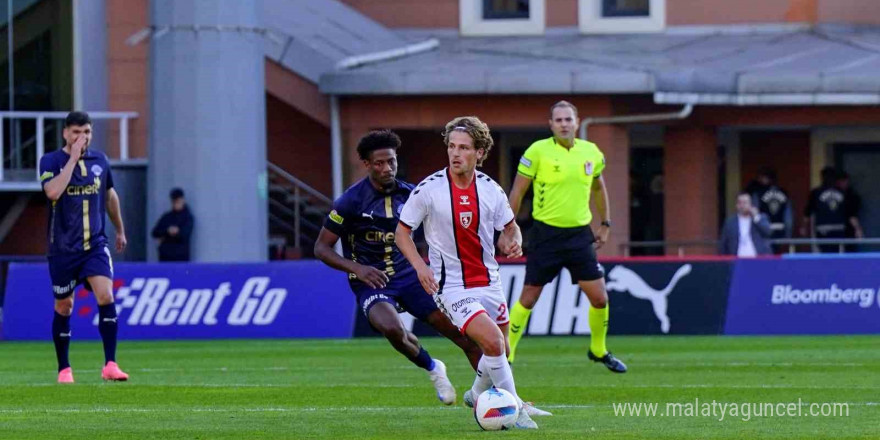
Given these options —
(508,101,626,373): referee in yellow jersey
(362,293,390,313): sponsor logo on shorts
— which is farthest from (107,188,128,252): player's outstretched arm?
(362,293,390,313): sponsor logo on shorts

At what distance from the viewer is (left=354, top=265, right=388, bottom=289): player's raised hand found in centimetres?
1147

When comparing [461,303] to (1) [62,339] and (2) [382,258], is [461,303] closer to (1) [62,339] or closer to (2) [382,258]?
(2) [382,258]

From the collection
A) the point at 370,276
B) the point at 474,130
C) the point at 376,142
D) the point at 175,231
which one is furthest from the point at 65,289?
the point at 175,231

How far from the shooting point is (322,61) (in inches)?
1086

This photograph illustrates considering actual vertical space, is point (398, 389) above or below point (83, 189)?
below

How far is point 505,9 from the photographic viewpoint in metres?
30.4

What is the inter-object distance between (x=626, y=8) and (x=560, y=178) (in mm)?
15513

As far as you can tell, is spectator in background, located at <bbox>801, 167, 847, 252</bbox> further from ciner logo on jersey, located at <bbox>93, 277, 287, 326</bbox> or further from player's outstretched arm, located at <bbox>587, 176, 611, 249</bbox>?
player's outstretched arm, located at <bbox>587, 176, 611, 249</bbox>

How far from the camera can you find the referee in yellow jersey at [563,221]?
590 inches

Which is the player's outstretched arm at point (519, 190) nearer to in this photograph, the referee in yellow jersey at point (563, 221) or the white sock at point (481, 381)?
the referee in yellow jersey at point (563, 221)

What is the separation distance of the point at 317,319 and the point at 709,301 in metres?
4.50

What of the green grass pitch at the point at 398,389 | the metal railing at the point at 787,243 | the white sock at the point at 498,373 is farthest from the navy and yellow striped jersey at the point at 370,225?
the metal railing at the point at 787,243

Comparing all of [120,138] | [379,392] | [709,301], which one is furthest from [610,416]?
[120,138]

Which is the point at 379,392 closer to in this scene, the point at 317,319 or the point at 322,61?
the point at 317,319
